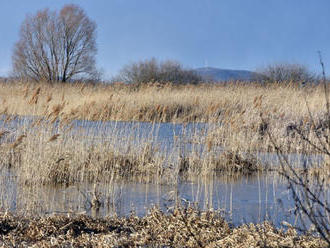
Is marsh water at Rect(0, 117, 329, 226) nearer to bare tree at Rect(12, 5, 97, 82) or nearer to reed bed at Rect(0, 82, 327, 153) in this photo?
reed bed at Rect(0, 82, 327, 153)

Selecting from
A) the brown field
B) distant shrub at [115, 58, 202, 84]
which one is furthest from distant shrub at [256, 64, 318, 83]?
the brown field

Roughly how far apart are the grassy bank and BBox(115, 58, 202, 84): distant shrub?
22.0 metres

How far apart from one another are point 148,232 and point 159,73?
74.7 feet

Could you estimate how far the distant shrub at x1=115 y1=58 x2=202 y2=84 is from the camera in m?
25.5

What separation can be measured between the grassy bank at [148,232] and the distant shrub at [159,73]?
2196cm

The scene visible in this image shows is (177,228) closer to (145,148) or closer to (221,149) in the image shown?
(145,148)

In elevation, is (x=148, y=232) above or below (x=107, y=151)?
below

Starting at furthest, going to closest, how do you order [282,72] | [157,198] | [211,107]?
1. [282,72]
2. [211,107]
3. [157,198]

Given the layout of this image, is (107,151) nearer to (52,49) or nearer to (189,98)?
(189,98)

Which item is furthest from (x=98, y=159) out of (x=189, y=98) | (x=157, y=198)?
(x=189, y=98)

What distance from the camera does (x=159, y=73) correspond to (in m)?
25.7

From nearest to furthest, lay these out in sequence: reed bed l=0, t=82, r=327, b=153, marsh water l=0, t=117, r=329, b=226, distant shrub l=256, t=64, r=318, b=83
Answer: marsh water l=0, t=117, r=329, b=226, reed bed l=0, t=82, r=327, b=153, distant shrub l=256, t=64, r=318, b=83

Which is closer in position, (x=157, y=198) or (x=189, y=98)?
(x=157, y=198)

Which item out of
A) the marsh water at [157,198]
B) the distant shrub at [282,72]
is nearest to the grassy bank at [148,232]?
the marsh water at [157,198]
